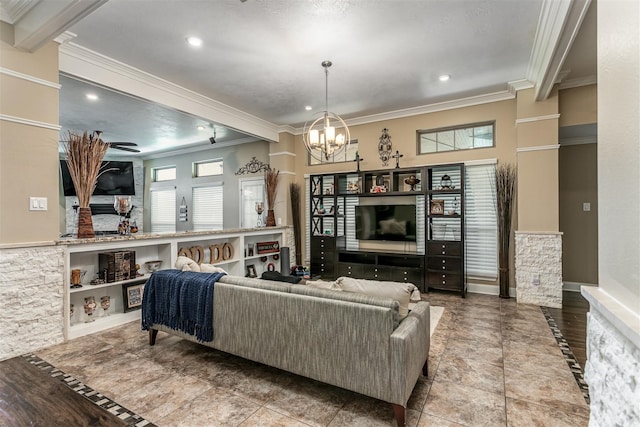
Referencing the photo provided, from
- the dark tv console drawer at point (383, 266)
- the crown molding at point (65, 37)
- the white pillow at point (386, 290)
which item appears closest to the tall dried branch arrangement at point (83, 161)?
the crown molding at point (65, 37)

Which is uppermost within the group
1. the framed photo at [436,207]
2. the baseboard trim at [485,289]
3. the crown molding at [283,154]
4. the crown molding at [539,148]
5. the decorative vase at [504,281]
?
the crown molding at [283,154]

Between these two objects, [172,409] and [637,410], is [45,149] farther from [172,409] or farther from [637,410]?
[637,410]

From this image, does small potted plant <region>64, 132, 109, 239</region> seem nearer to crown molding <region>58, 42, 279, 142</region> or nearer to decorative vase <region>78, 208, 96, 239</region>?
decorative vase <region>78, 208, 96, 239</region>

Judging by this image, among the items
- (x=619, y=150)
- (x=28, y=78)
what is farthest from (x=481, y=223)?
(x=28, y=78)

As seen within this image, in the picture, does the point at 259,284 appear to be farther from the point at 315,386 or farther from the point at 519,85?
the point at 519,85

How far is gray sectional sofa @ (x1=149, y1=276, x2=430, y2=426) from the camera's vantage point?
1.92m

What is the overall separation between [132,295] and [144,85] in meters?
2.80

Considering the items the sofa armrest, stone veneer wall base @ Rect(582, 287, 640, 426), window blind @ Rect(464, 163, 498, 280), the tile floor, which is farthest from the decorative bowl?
window blind @ Rect(464, 163, 498, 280)

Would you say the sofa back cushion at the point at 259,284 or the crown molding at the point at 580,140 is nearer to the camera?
the sofa back cushion at the point at 259,284

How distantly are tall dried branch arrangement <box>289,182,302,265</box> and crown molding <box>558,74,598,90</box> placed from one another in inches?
188

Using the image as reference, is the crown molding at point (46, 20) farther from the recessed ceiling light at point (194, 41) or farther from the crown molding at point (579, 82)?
the crown molding at point (579, 82)

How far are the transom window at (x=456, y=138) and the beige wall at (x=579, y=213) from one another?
139cm

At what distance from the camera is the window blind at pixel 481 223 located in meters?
5.05

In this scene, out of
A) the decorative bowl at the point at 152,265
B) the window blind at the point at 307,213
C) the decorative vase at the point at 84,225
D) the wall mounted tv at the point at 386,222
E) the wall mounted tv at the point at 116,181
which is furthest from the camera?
the wall mounted tv at the point at 116,181
